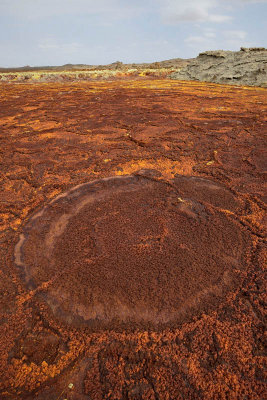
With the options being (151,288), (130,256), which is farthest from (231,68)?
(151,288)

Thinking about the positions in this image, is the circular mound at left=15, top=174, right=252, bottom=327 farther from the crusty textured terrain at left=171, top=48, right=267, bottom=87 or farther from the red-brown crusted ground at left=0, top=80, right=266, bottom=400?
the crusty textured terrain at left=171, top=48, right=267, bottom=87

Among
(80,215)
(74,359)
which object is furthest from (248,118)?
(74,359)

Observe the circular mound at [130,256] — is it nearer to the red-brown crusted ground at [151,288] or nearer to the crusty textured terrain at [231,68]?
the red-brown crusted ground at [151,288]

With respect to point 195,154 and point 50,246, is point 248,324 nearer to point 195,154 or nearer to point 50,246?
point 50,246

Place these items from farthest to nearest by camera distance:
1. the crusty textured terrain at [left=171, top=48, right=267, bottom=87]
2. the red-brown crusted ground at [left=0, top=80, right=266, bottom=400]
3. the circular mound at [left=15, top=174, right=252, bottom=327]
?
1. the crusty textured terrain at [left=171, top=48, right=267, bottom=87]
2. the circular mound at [left=15, top=174, right=252, bottom=327]
3. the red-brown crusted ground at [left=0, top=80, right=266, bottom=400]

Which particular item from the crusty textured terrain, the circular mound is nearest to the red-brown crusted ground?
the circular mound

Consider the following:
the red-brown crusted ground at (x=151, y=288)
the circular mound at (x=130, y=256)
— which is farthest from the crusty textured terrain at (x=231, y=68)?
the circular mound at (x=130, y=256)
